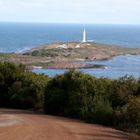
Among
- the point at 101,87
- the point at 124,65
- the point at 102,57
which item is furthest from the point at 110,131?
the point at 102,57

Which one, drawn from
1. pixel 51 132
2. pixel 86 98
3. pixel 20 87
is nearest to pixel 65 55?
pixel 20 87

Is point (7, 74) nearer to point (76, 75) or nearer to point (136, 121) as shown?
point (76, 75)

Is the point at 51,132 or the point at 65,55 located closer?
the point at 51,132

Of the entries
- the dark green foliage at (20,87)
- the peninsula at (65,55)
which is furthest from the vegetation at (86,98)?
the peninsula at (65,55)

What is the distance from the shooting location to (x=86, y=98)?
1232 inches

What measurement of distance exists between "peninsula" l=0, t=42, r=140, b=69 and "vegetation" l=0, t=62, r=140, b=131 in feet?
253

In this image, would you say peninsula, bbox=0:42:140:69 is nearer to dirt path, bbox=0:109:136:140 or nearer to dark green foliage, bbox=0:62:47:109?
dark green foliage, bbox=0:62:47:109

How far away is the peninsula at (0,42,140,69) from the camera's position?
123 meters

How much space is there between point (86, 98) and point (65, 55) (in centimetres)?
11115

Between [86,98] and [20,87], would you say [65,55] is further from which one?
[86,98]

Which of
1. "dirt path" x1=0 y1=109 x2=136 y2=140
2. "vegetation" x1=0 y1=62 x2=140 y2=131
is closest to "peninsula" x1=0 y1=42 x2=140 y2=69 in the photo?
"vegetation" x1=0 y1=62 x2=140 y2=131

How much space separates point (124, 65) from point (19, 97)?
3328 inches

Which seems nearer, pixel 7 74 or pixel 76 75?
pixel 76 75

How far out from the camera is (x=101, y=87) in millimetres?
32562
